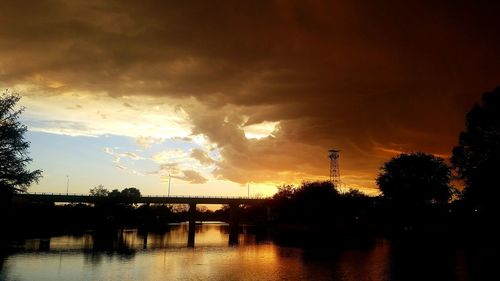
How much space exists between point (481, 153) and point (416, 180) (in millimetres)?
54892

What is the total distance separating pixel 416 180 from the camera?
13062 centimetres

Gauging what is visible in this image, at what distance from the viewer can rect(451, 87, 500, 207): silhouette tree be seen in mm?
71812

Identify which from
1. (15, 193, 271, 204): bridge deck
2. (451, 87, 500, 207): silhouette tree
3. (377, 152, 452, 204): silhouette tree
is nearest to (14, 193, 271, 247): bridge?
(15, 193, 271, 204): bridge deck

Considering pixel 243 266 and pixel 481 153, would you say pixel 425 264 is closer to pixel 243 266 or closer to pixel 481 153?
pixel 243 266

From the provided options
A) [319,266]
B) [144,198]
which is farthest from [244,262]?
[144,198]

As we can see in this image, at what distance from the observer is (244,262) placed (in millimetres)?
54812

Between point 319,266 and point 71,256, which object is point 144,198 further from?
point 319,266

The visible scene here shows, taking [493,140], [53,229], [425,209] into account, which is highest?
[493,140]

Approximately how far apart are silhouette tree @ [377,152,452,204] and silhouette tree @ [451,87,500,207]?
1937 inches

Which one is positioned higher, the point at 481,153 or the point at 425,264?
the point at 481,153

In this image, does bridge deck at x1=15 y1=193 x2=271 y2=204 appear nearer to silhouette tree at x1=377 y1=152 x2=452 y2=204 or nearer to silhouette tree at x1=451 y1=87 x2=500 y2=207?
Result: silhouette tree at x1=377 y1=152 x2=452 y2=204

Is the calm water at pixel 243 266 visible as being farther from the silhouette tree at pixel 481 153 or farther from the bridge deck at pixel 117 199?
the bridge deck at pixel 117 199

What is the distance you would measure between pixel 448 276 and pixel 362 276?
305 inches

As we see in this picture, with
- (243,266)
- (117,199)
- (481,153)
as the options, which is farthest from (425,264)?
(117,199)
